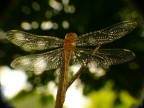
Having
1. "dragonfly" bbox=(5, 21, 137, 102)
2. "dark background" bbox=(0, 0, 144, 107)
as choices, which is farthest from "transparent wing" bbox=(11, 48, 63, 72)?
"dark background" bbox=(0, 0, 144, 107)

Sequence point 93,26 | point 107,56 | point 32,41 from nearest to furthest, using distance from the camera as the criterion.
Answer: point 107,56 → point 32,41 → point 93,26

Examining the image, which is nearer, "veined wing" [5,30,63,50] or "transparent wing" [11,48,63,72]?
"transparent wing" [11,48,63,72]

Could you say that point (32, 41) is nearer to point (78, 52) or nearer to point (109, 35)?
point (78, 52)

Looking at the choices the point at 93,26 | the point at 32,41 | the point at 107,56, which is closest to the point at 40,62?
the point at 32,41

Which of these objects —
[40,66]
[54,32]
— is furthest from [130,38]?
[40,66]

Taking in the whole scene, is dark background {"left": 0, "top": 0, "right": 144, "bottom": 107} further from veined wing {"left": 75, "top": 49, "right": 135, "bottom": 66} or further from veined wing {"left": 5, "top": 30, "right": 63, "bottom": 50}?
veined wing {"left": 75, "top": 49, "right": 135, "bottom": 66}

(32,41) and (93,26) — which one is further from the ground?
(93,26)

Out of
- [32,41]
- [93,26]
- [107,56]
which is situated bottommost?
[107,56]

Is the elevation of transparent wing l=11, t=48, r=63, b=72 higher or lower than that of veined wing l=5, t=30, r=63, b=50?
lower

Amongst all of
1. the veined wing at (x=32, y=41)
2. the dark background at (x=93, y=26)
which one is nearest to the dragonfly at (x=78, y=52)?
the veined wing at (x=32, y=41)

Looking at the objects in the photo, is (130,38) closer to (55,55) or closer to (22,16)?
(22,16)

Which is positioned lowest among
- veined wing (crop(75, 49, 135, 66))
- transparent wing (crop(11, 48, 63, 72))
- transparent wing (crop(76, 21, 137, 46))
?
veined wing (crop(75, 49, 135, 66))
